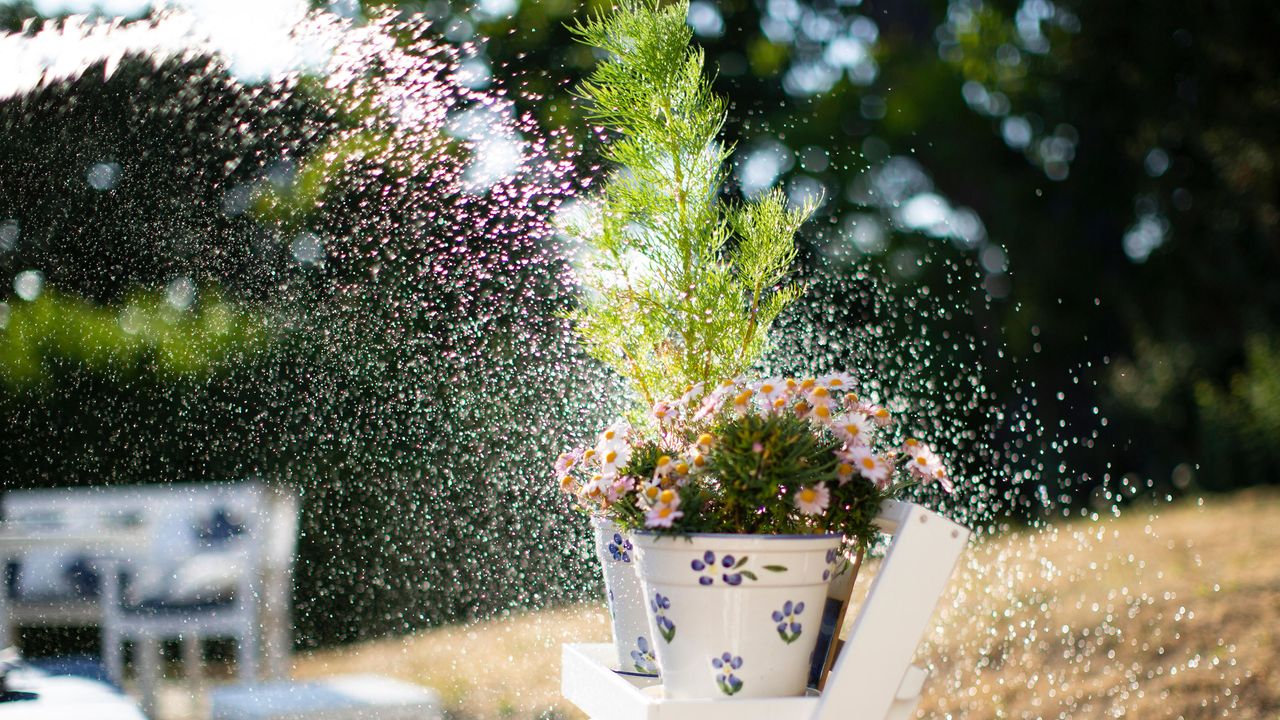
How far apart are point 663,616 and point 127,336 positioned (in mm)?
1227

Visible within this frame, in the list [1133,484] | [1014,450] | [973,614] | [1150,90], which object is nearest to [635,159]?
[973,614]

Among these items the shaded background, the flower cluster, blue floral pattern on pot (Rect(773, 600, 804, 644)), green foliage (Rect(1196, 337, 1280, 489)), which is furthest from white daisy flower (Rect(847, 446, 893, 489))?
green foliage (Rect(1196, 337, 1280, 489))

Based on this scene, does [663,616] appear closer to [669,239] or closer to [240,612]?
[669,239]

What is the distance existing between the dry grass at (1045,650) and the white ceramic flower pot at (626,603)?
3.96 ft

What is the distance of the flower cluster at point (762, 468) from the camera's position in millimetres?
725

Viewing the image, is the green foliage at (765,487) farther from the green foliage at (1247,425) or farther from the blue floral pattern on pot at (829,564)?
the green foliage at (1247,425)

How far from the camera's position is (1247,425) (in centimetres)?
412

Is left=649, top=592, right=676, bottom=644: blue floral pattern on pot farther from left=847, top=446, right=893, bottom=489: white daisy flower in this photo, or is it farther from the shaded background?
the shaded background

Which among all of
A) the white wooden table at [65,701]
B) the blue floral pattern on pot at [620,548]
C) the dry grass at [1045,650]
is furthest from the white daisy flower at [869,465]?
the dry grass at [1045,650]

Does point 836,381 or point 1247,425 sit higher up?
point 836,381

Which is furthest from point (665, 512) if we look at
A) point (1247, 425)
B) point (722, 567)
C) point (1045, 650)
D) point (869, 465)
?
point (1247, 425)

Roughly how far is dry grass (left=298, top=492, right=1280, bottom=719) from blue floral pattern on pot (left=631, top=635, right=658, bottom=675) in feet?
4.01

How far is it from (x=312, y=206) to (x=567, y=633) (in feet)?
3.33

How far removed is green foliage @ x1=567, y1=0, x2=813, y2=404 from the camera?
3.14 feet
